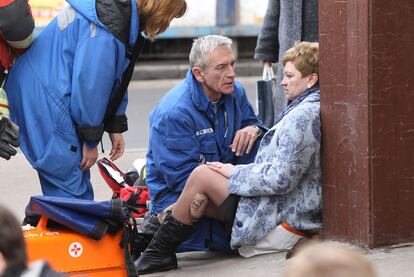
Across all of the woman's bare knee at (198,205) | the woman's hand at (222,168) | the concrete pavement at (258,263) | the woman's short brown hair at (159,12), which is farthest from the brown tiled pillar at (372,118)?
the woman's short brown hair at (159,12)

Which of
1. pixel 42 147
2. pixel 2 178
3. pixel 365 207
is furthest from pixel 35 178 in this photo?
pixel 365 207

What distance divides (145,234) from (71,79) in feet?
3.38

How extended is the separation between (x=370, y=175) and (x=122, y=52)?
1.32 metres

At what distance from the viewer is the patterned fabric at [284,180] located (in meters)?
5.68

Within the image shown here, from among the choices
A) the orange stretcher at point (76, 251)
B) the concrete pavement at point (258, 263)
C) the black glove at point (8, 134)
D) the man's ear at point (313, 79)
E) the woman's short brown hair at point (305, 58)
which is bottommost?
the concrete pavement at point (258, 263)

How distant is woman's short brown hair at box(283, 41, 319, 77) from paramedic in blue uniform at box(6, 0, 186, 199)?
0.64 metres

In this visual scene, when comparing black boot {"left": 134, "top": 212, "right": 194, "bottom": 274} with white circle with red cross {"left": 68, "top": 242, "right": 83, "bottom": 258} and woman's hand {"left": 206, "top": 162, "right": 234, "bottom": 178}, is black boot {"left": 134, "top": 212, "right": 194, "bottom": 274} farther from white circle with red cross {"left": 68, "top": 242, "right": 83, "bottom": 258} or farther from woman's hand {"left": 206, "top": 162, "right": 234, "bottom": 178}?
white circle with red cross {"left": 68, "top": 242, "right": 83, "bottom": 258}

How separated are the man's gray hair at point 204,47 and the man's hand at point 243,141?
397 millimetres

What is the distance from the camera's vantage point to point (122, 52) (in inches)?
229

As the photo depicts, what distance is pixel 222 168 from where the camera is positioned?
5.86 meters

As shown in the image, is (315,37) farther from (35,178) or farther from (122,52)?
(35,178)

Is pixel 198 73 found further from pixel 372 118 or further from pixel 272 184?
pixel 372 118

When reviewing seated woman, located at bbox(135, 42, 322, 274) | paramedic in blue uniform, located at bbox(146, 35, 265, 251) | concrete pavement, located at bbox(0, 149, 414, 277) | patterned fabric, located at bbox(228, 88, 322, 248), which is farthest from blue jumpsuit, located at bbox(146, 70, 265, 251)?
patterned fabric, located at bbox(228, 88, 322, 248)

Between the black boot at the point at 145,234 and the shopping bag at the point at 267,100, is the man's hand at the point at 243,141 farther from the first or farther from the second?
the shopping bag at the point at 267,100
